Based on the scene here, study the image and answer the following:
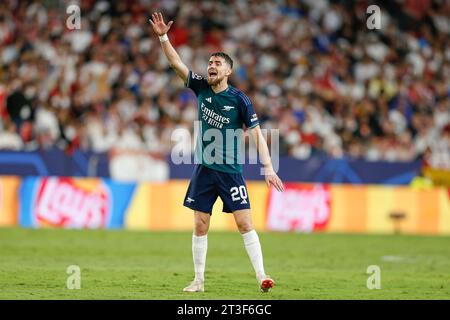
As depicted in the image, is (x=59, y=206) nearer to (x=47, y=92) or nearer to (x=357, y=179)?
(x=47, y=92)

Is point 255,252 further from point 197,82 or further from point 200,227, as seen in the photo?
point 197,82

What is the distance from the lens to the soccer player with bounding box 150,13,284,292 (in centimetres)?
1041

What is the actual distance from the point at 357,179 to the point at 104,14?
27.1 ft

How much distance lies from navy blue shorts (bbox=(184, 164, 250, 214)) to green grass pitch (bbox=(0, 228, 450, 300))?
0.99 metres

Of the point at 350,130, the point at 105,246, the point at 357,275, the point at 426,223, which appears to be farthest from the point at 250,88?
the point at 357,275

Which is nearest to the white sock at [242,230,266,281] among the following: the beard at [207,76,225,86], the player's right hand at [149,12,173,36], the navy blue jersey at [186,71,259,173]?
the navy blue jersey at [186,71,259,173]

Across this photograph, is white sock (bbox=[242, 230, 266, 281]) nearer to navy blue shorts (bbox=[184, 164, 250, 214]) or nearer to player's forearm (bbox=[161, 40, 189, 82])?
navy blue shorts (bbox=[184, 164, 250, 214])

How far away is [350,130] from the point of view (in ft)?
81.3

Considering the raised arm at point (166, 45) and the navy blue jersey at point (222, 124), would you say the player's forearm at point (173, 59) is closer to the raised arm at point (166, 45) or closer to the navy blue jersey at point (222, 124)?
the raised arm at point (166, 45)

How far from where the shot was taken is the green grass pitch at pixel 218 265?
10.5 metres

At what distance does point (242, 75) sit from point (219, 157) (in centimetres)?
1481

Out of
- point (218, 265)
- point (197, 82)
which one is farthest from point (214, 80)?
point (218, 265)

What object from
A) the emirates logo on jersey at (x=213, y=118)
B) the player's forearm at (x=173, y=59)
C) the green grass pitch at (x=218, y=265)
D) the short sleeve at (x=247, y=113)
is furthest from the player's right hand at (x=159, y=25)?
the green grass pitch at (x=218, y=265)

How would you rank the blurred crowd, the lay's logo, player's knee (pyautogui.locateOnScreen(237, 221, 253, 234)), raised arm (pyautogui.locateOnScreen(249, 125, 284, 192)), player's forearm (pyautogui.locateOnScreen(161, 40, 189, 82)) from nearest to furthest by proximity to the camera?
raised arm (pyautogui.locateOnScreen(249, 125, 284, 192))
player's forearm (pyautogui.locateOnScreen(161, 40, 189, 82))
player's knee (pyautogui.locateOnScreen(237, 221, 253, 234))
the lay's logo
the blurred crowd
